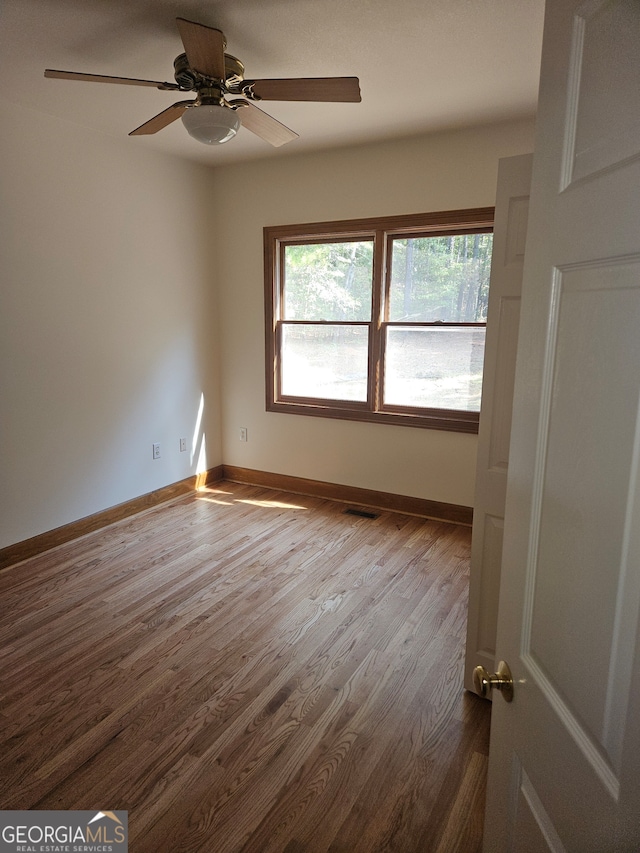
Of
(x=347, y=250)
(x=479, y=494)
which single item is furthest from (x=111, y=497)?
(x=479, y=494)

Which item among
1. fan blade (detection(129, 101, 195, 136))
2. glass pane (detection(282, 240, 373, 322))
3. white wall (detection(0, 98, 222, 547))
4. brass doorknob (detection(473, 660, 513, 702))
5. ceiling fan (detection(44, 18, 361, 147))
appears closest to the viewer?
A: brass doorknob (detection(473, 660, 513, 702))

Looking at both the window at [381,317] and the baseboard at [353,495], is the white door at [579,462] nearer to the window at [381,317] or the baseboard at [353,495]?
the window at [381,317]

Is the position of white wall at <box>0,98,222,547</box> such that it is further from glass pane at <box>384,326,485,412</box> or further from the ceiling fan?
glass pane at <box>384,326,485,412</box>

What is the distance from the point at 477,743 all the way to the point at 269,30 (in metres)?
2.99

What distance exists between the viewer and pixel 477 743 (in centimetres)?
197

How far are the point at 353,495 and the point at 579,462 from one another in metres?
3.81

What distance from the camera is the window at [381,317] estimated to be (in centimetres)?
380

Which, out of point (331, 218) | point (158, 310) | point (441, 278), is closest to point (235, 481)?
point (158, 310)

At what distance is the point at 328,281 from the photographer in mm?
4336

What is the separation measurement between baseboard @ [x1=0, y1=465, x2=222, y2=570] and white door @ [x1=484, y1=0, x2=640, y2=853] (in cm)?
329

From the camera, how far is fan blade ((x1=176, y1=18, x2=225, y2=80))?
1827 millimetres

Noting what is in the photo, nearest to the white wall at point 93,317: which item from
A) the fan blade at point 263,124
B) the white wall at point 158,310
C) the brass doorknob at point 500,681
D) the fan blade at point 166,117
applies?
the white wall at point 158,310

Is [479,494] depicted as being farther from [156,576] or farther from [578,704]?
[156,576]

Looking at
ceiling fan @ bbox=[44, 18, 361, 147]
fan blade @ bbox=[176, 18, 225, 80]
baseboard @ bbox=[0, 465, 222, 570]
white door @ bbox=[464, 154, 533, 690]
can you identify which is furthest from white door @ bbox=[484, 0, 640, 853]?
baseboard @ bbox=[0, 465, 222, 570]
